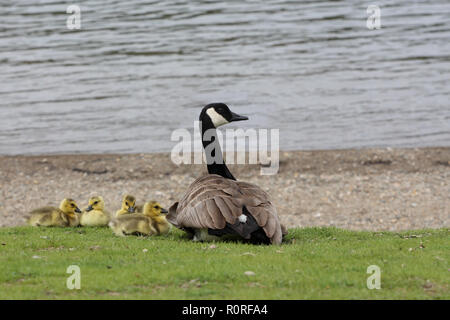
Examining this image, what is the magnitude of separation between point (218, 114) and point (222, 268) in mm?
3612

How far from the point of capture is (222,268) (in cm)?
742

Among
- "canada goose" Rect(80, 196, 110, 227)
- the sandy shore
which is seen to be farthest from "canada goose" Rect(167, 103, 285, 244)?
the sandy shore

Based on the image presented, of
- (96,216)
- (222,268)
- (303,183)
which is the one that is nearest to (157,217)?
(96,216)

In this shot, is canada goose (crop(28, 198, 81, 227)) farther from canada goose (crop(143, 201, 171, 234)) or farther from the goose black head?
the goose black head

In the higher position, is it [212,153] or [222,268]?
[212,153]

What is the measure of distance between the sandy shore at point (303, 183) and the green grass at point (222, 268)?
199 inches

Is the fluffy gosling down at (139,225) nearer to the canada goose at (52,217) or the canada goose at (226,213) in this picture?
the canada goose at (226,213)

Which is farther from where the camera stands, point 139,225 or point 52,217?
point 52,217

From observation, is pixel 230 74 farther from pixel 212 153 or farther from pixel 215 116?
pixel 212 153

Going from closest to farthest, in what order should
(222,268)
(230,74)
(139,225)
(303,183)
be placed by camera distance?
(222,268) < (139,225) < (303,183) < (230,74)

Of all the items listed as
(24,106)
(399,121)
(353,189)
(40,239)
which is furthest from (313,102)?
(40,239)

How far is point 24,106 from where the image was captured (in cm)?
2450

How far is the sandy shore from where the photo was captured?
47.5 ft
